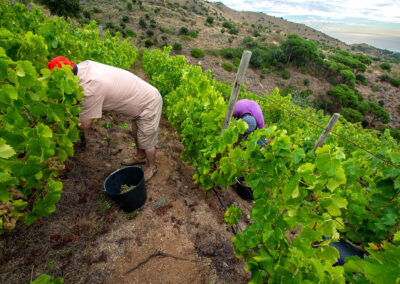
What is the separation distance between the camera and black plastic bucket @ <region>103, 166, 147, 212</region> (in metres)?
2.39

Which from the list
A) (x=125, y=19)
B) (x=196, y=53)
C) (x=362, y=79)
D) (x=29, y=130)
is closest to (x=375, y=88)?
(x=362, y=79)

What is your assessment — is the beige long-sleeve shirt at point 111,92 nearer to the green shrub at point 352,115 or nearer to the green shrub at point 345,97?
the green shrub at point 352,115

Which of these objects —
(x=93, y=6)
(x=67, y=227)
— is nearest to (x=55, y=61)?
(x=67, y=227)

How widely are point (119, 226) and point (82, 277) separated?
1.98 ft

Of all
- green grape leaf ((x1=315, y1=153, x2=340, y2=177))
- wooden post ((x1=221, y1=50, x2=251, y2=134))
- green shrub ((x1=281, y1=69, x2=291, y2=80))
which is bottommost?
green shrub ((x1=281, y1=69, x2=291, y2=80))

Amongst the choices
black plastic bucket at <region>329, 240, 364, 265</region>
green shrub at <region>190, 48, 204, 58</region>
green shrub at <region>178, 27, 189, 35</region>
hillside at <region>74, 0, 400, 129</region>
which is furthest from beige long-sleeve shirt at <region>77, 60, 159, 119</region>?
green shrub at <region>178, 27, 189, 35</region>

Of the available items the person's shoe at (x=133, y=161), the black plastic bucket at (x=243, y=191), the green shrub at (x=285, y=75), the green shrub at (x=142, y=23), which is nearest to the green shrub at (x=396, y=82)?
the green shrub at (x=285, y=75)

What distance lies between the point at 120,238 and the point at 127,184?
2.52ft

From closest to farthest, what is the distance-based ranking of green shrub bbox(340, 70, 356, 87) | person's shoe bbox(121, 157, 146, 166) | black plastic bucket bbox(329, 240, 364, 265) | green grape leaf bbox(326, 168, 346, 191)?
1. green grape leaf bbox(326, 168, 346, 191)
2. black plastic bucket bbox(329, 240, 364, 265)
3. person's shoe bbox(121, 157, 146, 166)
4. green shrub bbox(340, 70, 356, 87)

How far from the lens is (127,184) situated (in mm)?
2846

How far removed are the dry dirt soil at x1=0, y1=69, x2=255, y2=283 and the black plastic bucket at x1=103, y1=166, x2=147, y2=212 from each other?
139mm

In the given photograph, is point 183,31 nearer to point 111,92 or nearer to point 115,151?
point 115,151

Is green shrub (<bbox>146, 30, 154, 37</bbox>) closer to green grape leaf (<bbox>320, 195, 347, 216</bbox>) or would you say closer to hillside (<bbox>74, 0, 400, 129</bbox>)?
hillside (<bbox>74, 0, 400, 129</bbox>)

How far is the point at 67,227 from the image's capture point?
2191 millimetres
